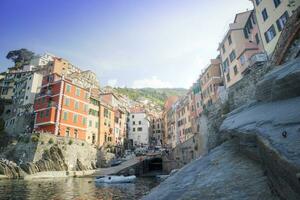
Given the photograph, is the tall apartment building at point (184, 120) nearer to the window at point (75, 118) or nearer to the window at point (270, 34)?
the window at point (75, 118)

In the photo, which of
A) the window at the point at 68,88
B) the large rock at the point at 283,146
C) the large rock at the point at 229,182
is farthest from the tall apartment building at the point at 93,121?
the large rock at the point at 283,146

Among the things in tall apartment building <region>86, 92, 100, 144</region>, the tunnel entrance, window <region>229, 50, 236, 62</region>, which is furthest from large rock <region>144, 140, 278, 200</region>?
the tunnel entrance

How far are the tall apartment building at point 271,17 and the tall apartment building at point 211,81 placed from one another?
49.4 feet

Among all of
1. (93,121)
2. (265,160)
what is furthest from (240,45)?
(93,121)

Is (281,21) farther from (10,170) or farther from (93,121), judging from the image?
(93,121)

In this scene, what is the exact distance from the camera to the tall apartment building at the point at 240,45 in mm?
32344

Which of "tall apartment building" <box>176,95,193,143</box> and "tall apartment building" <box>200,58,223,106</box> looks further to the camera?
"tall apartment building" <box>176,95,193,143</box>

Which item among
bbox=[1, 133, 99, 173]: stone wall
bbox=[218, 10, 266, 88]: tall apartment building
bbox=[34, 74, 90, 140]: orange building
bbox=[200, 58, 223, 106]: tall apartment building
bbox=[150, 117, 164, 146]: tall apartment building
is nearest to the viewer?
bbox=[218, 10, 266, 88]: tall apartment building

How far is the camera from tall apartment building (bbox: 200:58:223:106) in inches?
1742

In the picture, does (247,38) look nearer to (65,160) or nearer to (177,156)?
(177,156)

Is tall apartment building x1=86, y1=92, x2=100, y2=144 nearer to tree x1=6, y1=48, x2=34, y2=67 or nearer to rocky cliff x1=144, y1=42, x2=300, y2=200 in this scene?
rocky cliff x1=144, y1=42, x2=300, y2=200

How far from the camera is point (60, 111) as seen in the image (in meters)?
50.2

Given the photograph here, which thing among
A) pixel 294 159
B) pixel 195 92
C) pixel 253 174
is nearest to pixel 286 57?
pixel 253 174

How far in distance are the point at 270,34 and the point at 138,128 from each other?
75.9 metres
